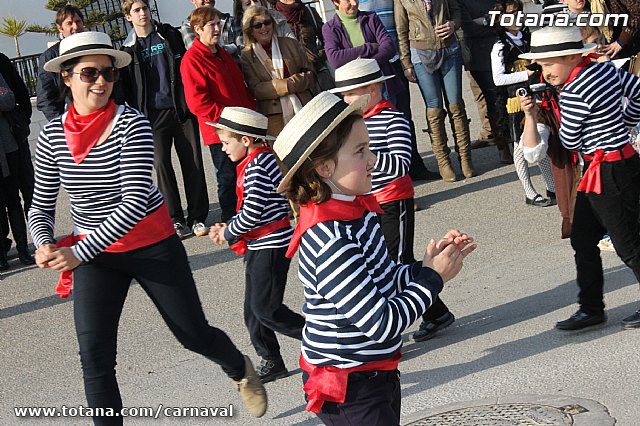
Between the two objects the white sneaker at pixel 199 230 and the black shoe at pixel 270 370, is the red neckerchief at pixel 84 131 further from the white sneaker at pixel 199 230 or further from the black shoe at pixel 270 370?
the white sneaker at pixel 199 230

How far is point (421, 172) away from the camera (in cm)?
1138

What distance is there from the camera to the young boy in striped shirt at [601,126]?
6.09 metres

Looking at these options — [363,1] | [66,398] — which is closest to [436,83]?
[363,1]

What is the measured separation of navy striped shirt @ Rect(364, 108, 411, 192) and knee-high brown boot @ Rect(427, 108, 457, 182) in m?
4.42

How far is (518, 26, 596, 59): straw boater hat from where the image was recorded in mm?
6113

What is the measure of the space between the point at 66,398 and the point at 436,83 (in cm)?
573

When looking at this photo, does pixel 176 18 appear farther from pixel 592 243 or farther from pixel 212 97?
pixel 592 243

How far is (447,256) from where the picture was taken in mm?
3744

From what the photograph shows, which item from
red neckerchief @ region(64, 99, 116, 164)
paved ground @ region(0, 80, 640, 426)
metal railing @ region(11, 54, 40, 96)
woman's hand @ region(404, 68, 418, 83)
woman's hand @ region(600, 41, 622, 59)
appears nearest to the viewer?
red neckerchief @ region(64, 99, 116, 164)

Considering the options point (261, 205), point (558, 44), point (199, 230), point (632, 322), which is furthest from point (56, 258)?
point (199, 230)

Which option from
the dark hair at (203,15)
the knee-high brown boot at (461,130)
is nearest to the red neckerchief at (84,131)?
the dark hair at (203,15)

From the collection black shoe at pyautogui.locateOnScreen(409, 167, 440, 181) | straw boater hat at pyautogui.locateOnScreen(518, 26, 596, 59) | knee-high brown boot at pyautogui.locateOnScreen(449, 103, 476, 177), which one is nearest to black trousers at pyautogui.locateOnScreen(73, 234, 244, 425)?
straw boater hat at pyautogui.locateOnScreen(518, 26, 596, 59)

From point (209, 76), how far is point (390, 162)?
3.78 meters

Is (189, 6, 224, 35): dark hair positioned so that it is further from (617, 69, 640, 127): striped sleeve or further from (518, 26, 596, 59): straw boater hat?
(617, 69, 640, 127): striped sleeve
